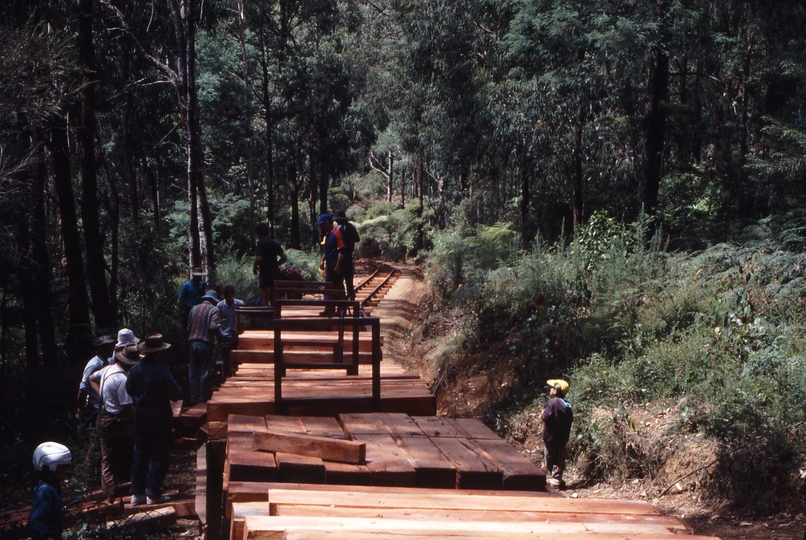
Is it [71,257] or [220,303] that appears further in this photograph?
[71,257]

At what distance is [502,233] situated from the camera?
2389 cm

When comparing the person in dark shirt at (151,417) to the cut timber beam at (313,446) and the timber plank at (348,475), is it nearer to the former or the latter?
the cut timber beam at (313,446)

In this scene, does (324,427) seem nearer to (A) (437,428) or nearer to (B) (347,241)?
(A) (437,428)

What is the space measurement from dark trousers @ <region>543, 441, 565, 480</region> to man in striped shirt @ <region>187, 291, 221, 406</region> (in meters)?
5.00

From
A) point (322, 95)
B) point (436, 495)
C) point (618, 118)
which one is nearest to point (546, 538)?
point (436, 495)

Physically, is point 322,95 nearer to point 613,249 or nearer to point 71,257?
point 71,257

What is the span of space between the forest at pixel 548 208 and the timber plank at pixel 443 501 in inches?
231

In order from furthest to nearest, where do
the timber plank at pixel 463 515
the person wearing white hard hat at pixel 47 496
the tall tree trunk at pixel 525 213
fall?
the tall tree trunk at pixel 525 213, the person wearing white hard hat at pixel 47 496, the timber plank at pixel 463 515

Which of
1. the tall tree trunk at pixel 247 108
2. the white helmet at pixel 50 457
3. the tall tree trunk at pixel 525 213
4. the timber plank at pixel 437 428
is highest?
the tall tree trunk at pixel 247 108

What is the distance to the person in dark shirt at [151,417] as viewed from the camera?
27.9 feet

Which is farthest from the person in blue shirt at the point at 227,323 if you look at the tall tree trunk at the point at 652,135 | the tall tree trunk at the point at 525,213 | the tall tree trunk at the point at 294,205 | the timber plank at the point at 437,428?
the tall tree trunk at the point at 294,205

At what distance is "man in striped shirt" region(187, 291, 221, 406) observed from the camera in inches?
439

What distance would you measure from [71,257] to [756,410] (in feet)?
47.5

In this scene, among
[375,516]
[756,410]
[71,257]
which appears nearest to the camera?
[375,516]
